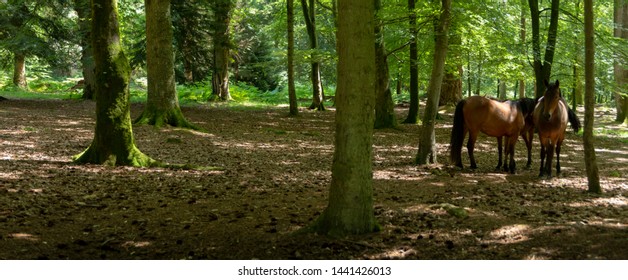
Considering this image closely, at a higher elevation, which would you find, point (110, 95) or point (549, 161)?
point (110, 95)

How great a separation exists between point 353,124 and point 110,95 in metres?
5.78

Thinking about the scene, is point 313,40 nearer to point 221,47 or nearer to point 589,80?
point 221,47

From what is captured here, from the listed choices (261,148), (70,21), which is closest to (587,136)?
(261,148)

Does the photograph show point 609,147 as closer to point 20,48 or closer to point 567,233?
point 567,233

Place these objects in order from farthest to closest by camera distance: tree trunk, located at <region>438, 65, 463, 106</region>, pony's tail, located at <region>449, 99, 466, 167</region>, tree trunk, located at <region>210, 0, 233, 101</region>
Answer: tree trunk, located at <region>438, 65, 463, 106</region>, tree trunk, located at <region>210, 0, 233, 101</region>, pony's tail, located at <region>449, 99, 466, 167</region>

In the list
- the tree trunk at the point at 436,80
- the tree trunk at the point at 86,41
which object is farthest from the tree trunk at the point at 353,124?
the tree trunk at the point at 86,41

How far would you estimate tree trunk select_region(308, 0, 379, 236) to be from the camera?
5.38 meters

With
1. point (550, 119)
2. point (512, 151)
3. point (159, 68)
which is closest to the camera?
point (550, 119)

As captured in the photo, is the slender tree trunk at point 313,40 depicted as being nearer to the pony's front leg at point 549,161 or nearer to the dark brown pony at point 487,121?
the dark brown pony at point 487,121

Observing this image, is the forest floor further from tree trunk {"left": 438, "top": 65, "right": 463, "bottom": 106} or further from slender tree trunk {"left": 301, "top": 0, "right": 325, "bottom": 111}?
tree trunk {"left": 438, "top": 65, "right": 463, "bottom": 106}

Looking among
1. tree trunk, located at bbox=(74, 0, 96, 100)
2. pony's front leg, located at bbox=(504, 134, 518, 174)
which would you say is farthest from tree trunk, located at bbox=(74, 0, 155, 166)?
tree trunk, located at bbox=(74, 0, 96, 100)

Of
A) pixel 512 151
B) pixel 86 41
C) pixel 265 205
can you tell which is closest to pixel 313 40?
pixel 86 41

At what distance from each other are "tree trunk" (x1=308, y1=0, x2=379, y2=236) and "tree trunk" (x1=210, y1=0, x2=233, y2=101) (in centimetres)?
1901

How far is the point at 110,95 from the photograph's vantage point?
31.1 feet
